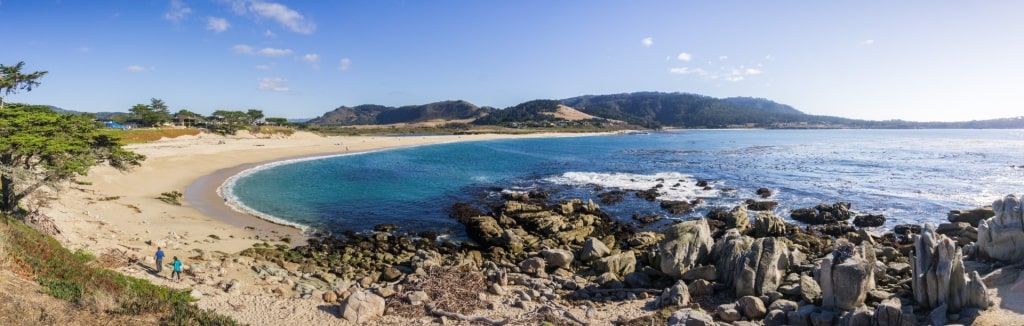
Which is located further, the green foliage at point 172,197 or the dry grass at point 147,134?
the dry grass at point 147,134

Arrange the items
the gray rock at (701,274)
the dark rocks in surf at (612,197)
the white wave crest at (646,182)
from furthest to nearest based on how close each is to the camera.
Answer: the white wave crest at (646,182) < the dark rocks in surf at (612,197) < the gray rock at (701,274)

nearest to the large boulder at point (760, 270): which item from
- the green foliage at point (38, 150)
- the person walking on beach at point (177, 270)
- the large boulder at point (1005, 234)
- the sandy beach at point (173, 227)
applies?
the large boulder at point (1005, 234)

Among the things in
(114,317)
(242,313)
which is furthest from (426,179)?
(114,317)

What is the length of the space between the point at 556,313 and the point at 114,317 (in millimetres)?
9944

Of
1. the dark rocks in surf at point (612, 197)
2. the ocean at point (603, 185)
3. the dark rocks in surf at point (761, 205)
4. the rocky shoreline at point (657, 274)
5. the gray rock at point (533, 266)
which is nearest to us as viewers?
the rocky shoreline at point (657, 274)

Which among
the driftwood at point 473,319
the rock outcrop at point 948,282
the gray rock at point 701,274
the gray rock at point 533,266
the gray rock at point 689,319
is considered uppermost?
the rock outcrop at point 948,282

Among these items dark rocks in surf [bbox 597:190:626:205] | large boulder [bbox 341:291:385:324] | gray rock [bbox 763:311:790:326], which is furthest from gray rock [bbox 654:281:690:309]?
dark rocks in surf [bbox 597:190:626:205]

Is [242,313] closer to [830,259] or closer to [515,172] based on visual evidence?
[830,259]

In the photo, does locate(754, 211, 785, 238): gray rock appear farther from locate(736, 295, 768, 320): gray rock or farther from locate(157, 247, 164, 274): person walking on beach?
locate(157, 247, 164, 274): person walking on beach

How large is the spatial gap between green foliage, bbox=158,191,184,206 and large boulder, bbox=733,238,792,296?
30719 millimetres

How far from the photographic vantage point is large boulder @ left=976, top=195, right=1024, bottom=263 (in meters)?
14.6

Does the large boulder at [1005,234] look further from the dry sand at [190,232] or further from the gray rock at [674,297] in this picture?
the gray rock at [674,297]

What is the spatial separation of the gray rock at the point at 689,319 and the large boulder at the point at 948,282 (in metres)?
5.83

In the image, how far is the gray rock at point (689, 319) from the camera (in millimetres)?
11391
